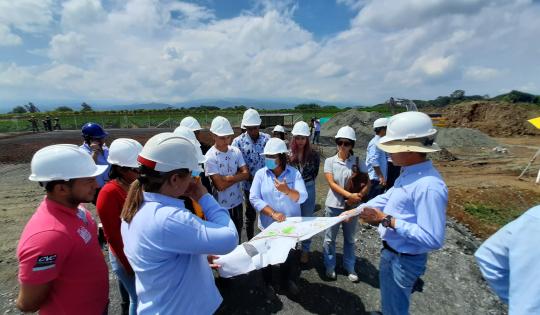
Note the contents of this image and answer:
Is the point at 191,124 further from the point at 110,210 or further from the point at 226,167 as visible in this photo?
the point at 110,210

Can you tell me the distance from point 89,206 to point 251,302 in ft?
20.1

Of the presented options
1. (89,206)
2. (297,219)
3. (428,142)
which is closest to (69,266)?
(297,219)

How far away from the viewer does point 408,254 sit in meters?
2.38

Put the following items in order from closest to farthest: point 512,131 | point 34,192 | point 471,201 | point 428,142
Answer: point 428,142
point 471,201
point 34,192
point 512,131

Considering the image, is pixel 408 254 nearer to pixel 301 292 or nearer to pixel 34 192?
pixel 301 292

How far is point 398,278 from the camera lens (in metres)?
2.45

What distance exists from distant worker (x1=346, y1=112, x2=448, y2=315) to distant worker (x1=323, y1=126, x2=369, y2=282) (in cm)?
157

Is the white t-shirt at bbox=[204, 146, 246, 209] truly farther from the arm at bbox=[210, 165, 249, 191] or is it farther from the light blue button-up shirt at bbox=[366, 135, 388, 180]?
the light blue button-up shirt at bbox=[366, 135, 388, 180]

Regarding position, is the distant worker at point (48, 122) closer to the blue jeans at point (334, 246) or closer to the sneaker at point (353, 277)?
the blue jeans at point (334, 246)

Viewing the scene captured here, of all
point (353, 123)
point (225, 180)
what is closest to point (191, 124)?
point (225, 180)

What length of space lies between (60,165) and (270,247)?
1.86m

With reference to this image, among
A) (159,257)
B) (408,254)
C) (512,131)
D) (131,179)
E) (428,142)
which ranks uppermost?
(428,142)

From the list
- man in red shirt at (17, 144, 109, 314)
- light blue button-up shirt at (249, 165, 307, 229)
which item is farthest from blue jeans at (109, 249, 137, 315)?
light blue button-up shirt at (249, 165, 307, 229)

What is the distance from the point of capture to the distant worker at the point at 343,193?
4117 mm
